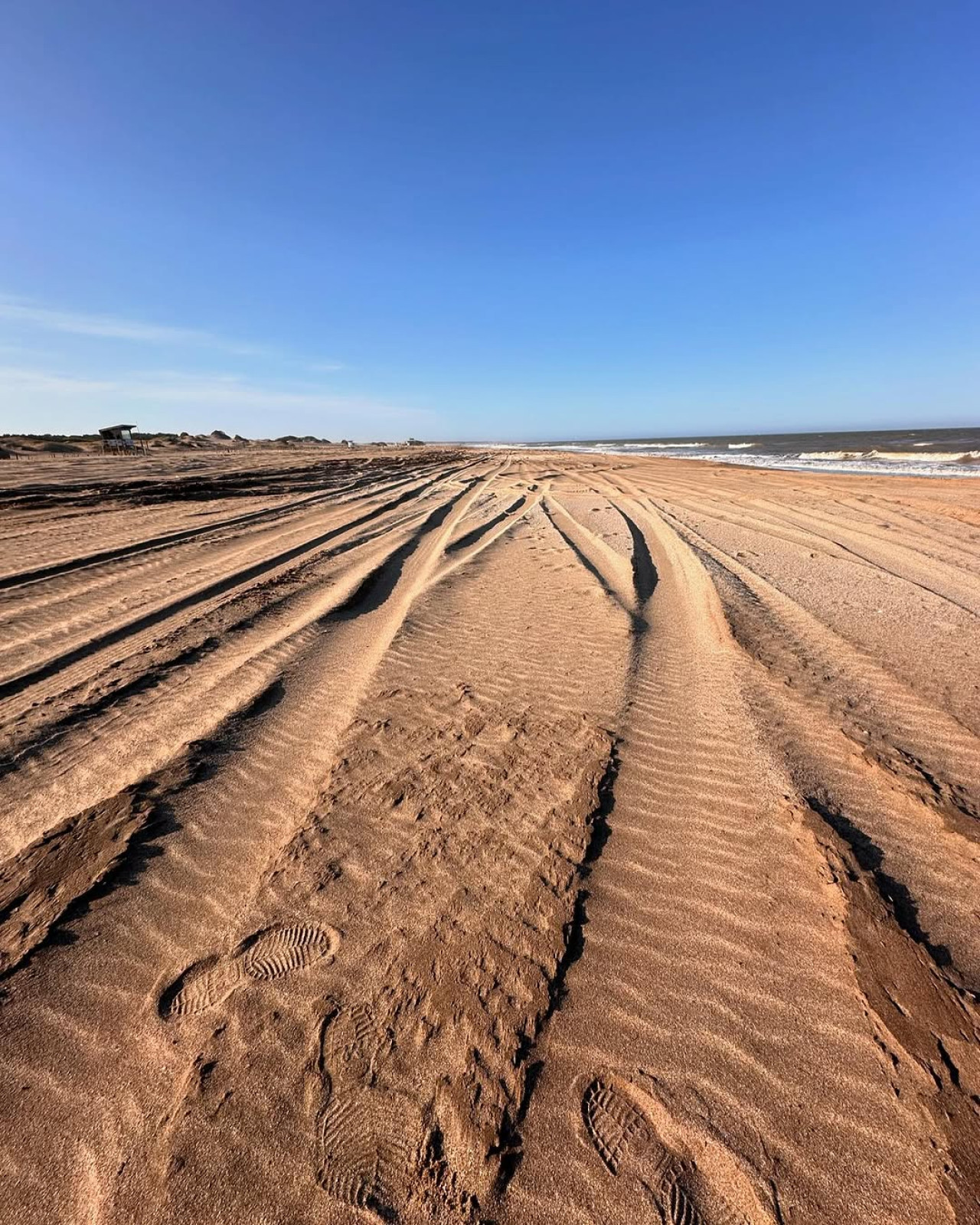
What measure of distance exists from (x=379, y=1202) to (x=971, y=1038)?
75.5 inches

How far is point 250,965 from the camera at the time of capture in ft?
6.76

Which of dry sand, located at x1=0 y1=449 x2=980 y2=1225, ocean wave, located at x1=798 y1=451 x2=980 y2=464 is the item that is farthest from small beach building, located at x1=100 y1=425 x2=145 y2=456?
ocean wave, located at x1=798 y1=451 x2=980 y2=464

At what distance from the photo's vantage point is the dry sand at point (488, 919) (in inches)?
60.3

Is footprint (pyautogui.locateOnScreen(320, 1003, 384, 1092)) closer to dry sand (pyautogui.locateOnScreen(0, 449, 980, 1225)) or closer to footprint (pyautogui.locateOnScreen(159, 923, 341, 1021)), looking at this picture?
dry sand (pyautogui.locateOnScreen(0, 449, 980, 1225))

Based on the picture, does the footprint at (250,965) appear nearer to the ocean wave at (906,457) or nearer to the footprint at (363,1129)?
the footprint at (363,1129)

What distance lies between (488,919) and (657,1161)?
0.91 m

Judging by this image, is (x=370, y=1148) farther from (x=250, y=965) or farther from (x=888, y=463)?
(x=888, y=463)

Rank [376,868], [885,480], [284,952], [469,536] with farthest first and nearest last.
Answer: [885,480] → [469,536] → [376,868] → [284,952]

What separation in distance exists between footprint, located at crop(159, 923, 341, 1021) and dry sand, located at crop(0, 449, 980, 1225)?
0.01m

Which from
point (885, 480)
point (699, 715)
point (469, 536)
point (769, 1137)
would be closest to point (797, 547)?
point (469, 536)

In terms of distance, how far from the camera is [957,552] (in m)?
8.52

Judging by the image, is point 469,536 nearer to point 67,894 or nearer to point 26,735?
point 26,735

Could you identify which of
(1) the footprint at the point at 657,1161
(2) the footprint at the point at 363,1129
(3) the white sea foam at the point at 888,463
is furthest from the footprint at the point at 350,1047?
(3) the white sea foam at the point at 888,463

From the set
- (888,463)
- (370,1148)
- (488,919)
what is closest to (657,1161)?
(370,1148)
